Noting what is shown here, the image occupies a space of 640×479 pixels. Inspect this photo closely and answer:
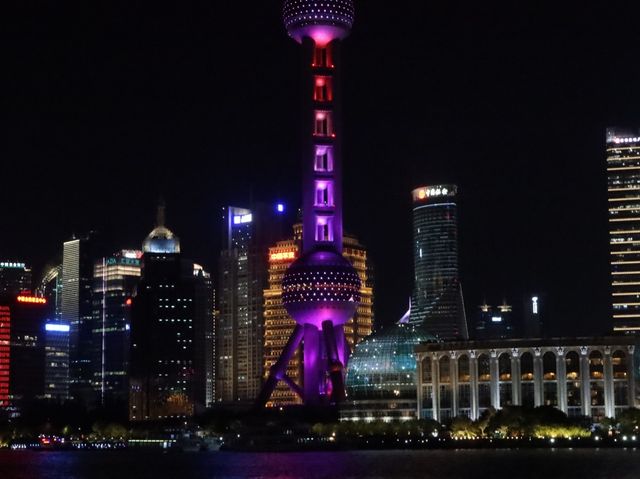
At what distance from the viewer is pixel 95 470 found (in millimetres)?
198000

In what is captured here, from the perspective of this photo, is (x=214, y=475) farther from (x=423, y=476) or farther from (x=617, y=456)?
(x=617, y=456)

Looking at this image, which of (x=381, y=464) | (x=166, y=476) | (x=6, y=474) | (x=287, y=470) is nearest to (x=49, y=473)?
(x=6, y=474)

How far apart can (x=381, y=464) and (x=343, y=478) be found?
30584mm

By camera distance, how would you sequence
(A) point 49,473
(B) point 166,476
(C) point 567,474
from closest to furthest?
(C) point 567,474 < (B) point 166,476 < (A) point 49,473

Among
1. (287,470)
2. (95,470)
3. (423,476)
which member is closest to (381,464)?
(287,470)

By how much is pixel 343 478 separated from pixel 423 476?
32.7 feet

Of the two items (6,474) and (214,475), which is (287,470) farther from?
(6,474)

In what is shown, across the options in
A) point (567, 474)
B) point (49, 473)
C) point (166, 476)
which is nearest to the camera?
point (567, 474)

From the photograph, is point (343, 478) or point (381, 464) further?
point (381, 464)

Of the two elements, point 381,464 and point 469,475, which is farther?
point 381,464

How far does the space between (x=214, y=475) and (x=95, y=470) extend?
26.5 m

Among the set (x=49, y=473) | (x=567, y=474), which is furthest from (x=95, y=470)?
(x=567, y=474)

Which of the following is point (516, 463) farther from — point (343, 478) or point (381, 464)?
point (343, 478)

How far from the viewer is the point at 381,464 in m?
193
